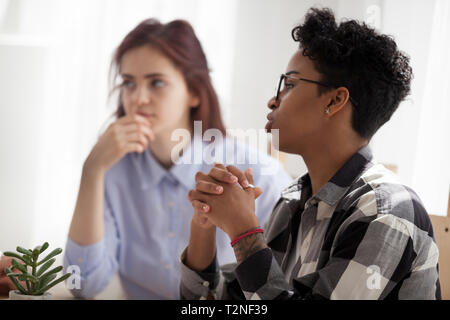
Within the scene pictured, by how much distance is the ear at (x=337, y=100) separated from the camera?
97cm

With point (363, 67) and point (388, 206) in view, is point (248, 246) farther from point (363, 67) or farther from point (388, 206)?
point (363, 67)

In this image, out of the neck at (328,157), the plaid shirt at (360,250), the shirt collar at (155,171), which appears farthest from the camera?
the shirt collar at (155,171)

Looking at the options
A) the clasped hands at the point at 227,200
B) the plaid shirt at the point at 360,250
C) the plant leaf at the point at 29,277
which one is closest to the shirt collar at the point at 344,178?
the plaid shirt at the point at 360,250

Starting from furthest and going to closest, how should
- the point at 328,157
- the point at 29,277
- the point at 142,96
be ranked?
the point at 142,96 → the point at 328,157 → the point at 29,277

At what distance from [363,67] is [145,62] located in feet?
2.70

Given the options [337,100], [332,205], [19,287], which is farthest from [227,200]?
[19,287]

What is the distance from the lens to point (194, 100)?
1639 mm

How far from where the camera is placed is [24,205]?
1.55 meters

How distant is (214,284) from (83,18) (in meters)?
0.99

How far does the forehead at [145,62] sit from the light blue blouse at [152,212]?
27 cm

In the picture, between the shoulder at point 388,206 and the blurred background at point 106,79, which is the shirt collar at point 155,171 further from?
the shoulder at point 388,206

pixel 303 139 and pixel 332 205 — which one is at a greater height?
pixel 303 139

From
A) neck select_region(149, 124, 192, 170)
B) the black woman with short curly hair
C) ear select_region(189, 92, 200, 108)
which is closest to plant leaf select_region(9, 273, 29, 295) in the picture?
the black woman with short curly hair

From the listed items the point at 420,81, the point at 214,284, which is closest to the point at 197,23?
the point at 420,81
